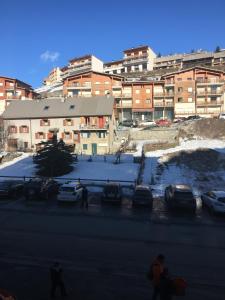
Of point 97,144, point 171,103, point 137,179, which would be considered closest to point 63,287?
point 137,179

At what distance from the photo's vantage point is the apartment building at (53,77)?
145275mm

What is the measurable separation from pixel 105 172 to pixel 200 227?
18.5 m

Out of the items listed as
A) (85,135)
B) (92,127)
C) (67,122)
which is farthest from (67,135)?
(92,127)

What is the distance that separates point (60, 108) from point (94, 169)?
2071cm

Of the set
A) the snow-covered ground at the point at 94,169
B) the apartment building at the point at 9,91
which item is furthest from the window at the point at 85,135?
the apartment building at the point at 9,91

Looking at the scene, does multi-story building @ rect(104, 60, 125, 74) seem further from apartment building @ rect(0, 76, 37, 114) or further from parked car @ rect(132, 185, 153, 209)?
parked car @ rect(132, 185, 153, 209)

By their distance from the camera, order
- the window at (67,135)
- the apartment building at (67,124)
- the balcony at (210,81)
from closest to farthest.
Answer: the apartment building at (67,124) < the window at (67,135) < the balcony at (210,81)

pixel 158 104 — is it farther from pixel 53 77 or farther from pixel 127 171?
pixel 53 77

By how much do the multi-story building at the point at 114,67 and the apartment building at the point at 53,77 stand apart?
26108 mm

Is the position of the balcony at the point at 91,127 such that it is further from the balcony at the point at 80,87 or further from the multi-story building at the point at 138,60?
the multi-story building at the point at 138,60

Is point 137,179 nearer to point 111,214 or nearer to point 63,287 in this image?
point 111,214

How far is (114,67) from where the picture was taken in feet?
403

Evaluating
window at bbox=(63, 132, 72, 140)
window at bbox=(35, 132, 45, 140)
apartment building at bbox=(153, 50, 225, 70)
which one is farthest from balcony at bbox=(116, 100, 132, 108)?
apartment building at bbox=(153, 50, 225, 70)

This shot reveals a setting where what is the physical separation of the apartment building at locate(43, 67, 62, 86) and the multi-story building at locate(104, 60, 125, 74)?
26108 millimetres
